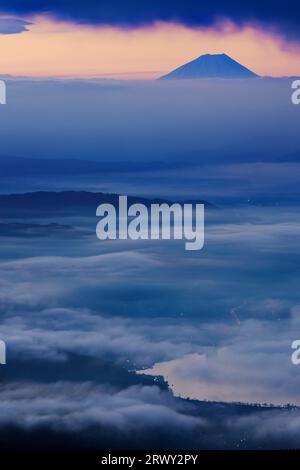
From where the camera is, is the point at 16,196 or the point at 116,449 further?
the point at 16,196

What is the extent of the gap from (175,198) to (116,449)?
1125 millimetres

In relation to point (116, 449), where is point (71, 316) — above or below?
above

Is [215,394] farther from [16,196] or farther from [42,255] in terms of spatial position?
[16,196]

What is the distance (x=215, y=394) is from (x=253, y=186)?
954mm

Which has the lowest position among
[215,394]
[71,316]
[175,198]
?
[215,394]

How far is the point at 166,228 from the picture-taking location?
353 centimetres

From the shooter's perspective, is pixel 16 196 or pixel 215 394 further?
pixel 16 196

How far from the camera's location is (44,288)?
3467 millimetres

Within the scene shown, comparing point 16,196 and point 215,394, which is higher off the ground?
point 16,196

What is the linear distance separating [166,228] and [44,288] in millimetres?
601

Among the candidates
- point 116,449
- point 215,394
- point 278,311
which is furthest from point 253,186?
point 116,449
